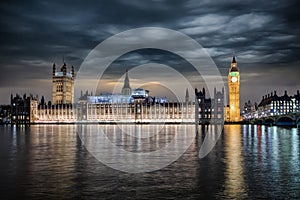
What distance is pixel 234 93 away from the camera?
160m

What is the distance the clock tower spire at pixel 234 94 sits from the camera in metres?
154

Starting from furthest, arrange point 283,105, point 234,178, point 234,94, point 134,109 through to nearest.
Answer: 1. point 283,105
2. point 134,109
3. point 234,94
4. point 234,178

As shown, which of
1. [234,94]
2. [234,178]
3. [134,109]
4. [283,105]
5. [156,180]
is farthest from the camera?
[283,105]

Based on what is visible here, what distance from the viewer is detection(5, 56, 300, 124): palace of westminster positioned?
160m

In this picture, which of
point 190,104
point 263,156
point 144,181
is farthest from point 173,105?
point 144,181

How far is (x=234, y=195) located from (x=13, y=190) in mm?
9068

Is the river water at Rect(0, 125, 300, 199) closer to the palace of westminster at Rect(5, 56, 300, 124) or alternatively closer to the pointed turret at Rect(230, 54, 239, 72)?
the palace of westminster at Rect(5, 56, 300, 124)

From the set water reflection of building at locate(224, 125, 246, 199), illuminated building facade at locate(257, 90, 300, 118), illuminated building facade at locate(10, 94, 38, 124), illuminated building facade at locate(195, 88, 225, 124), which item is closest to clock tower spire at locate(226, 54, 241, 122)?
illuminated building facade at locate(195, 88, 225, 124)

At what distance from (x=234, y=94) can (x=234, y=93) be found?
457 millimetres

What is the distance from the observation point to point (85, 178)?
17844mm

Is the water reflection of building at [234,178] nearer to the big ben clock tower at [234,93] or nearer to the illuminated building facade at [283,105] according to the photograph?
the big ben clock tower at [234,93]

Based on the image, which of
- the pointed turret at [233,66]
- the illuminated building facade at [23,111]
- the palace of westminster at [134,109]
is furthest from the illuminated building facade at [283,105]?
the illuminated building facade at [23,111]

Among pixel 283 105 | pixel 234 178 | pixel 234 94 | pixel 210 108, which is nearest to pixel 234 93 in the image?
pixel 234 94

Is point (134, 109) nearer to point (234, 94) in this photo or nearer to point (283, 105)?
point (234, 94)
